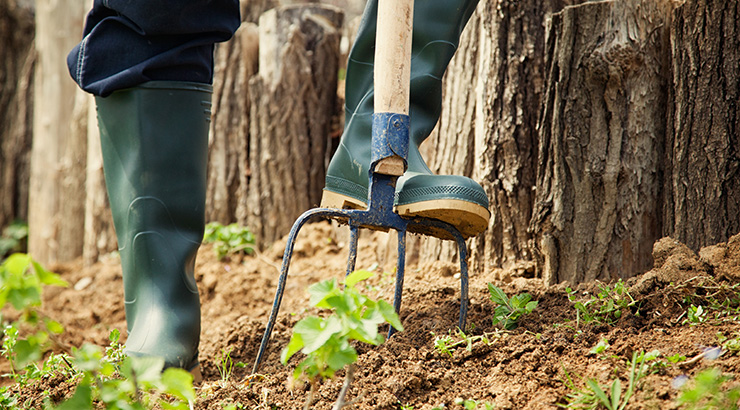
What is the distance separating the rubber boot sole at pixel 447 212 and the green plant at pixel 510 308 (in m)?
0.18

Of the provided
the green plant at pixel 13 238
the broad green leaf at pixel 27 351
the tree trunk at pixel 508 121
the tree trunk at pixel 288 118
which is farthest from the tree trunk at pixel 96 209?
the broad green leaf at pixel 27 351

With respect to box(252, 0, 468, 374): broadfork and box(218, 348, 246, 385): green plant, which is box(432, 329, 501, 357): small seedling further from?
box(218, 348, 246, 385): green plant

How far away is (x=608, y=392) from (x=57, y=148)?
3943mm

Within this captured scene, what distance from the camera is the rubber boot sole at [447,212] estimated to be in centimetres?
170

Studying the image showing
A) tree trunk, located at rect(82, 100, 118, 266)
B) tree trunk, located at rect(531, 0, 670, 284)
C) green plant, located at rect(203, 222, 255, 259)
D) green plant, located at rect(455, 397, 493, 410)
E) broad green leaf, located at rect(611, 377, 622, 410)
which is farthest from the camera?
tree trunk, located at rect(82, 100, 118, 266)

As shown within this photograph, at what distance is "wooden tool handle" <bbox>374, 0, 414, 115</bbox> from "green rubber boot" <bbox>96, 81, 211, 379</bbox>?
23.0 inches

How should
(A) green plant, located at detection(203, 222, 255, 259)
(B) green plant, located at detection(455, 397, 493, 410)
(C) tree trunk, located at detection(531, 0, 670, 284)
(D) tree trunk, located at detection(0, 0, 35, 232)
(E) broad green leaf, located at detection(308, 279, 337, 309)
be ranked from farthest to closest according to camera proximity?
(D) tree trunk, located at detection(0, 0, 35, 232) → (A) green plant, located at detection(203, 222, 255, 259) → (C) tree trunk, located at detection(531, 0, 670, 284) → (B) green plant, located at detection(455, 397, 493, 410) → (E) broad green leaf, located at detection(308, 279, 337, 309)

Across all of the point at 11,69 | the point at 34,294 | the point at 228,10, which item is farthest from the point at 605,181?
the point at 11,69

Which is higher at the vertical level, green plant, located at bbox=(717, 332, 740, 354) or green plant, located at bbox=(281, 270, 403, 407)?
green plant, located at bbox=(281, 270, 403, 407)

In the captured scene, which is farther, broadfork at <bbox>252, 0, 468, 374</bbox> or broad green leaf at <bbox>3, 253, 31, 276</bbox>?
broadfork at <bbox>252, 0, 468, 374</bbox>

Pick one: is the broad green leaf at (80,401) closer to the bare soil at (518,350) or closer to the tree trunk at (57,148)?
the bare soil at (518,350)

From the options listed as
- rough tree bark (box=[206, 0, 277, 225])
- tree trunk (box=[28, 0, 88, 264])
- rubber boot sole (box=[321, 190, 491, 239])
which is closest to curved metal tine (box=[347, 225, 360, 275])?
rubber boot sole (box=[321, 190, 491, 239])

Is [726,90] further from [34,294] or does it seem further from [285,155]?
[285,155]

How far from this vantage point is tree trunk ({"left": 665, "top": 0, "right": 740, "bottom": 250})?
1895 mm
